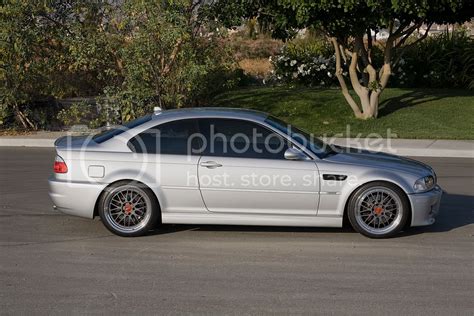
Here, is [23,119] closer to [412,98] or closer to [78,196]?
[412,98]

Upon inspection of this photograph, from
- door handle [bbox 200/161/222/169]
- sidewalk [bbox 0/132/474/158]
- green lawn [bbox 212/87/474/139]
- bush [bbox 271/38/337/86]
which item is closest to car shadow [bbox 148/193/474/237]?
door handle [bbox 200/161/222/169]

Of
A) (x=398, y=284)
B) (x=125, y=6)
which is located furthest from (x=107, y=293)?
(x=125, y=6)

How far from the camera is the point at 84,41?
19.3 meters

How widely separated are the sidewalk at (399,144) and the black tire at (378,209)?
8.45 metres

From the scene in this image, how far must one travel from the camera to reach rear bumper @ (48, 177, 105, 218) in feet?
26.8

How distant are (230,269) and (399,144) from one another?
36.5 ft

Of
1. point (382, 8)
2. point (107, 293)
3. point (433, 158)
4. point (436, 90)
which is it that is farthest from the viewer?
point (436, 90)

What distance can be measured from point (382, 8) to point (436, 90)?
8.54 m

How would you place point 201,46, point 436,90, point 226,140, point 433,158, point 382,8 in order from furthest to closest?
point 436,90 → point 201,46 → point 382,8 → point 433,158 → point 226,140

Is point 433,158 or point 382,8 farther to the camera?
point 382,8

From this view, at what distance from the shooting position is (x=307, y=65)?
27.8m

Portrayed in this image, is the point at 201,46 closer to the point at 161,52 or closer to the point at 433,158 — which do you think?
the point at 161,52

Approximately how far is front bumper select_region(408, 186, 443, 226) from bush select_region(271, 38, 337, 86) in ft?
63.1

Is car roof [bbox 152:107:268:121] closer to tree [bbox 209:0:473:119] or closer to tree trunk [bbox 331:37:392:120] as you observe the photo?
tree [bbox 209:0:473:119]
